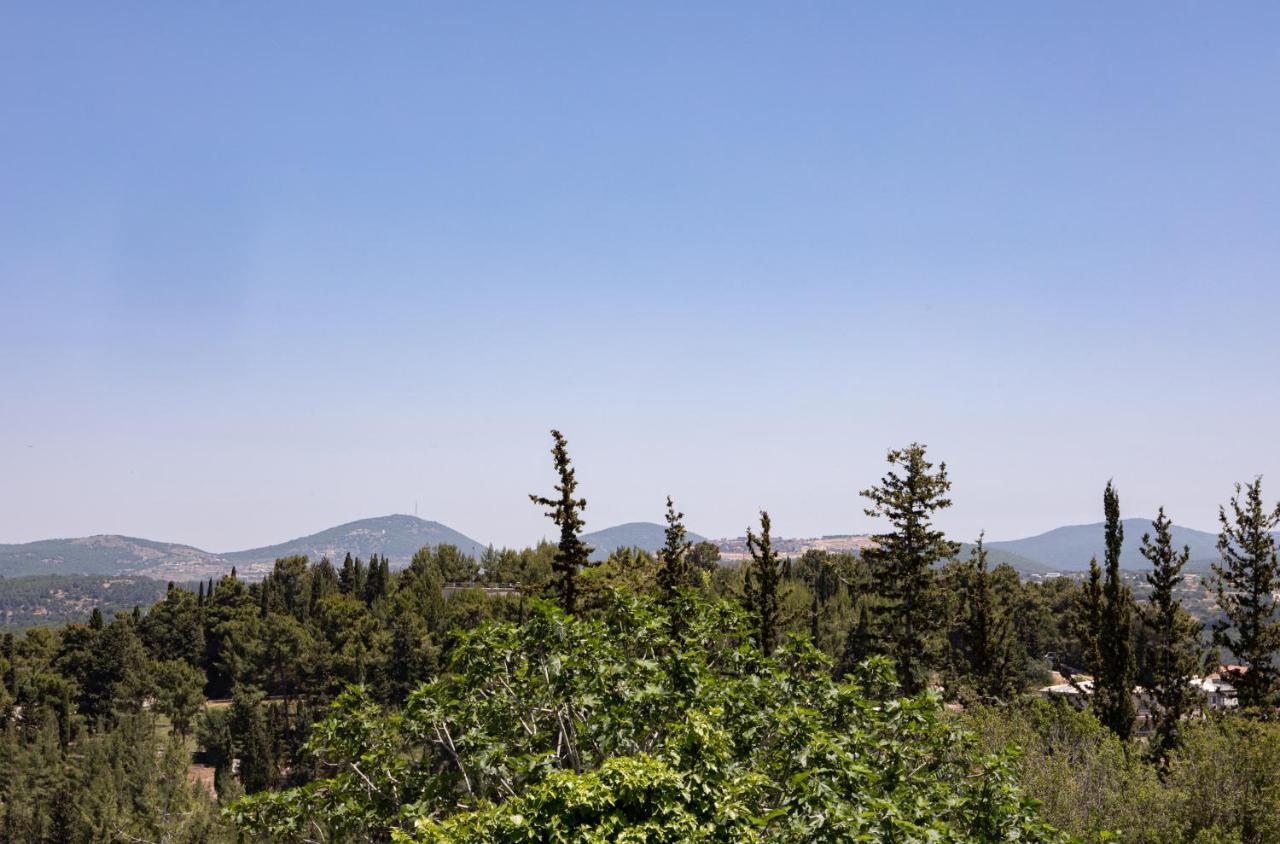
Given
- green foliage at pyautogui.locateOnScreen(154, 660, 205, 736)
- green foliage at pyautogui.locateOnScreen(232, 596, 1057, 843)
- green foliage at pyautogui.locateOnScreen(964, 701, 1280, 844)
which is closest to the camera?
green foliage at pyautogui.locateOnScreen(232, 596, 1057, 843)

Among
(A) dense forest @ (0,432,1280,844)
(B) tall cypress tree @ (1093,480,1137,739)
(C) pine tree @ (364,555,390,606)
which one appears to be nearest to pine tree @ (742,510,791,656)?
(A) dense forest @ (0,432,1280,844)

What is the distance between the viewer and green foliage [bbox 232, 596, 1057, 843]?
8305 millimetres

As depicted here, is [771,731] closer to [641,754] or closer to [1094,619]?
[641,754]

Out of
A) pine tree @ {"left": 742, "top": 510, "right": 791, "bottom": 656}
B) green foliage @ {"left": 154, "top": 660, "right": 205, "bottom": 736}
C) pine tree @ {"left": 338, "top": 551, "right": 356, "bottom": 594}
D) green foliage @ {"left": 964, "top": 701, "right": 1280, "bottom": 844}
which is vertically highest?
pine tree @ {"left": 742, "top": 510, "right": 791, "bottom": 656}

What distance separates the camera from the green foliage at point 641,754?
830 cm

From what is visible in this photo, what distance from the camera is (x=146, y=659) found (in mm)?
101688

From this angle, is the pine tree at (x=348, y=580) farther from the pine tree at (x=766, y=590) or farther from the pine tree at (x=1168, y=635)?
the pine tree at (x=1168, y=635)

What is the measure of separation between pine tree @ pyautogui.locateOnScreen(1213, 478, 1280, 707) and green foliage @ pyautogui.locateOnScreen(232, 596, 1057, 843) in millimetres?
28017

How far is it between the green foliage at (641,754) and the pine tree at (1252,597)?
2802 cm

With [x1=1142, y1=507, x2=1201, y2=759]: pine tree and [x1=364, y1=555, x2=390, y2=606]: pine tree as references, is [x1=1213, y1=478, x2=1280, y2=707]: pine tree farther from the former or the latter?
[x1=364, y1=555, x2=390, y2=606]: pine tree

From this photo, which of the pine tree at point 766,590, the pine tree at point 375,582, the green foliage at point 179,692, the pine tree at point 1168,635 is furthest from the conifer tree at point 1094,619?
the pine tree at point 375,582

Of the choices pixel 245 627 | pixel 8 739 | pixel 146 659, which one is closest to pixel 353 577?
pixel 245 627

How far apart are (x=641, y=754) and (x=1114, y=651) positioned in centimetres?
3181

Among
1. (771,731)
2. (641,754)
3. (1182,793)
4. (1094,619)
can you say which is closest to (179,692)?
(1094,619)
